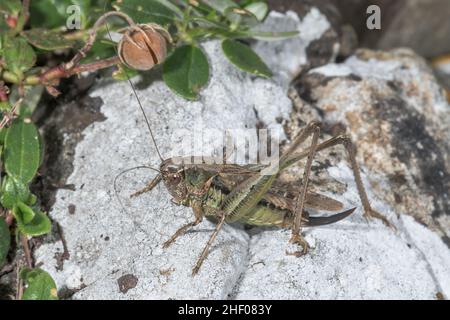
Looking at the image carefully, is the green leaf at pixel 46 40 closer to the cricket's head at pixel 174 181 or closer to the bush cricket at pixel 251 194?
the bush cricket at pixel 251 194

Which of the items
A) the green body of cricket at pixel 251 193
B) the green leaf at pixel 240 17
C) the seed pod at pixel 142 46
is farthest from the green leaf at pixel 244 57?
the green body of cricket at pixel 251 193

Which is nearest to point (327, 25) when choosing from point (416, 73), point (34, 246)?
point (416, 73)

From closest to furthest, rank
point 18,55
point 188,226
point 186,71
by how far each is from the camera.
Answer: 1. point 188,226
2. point 18,55
3. point 186,71

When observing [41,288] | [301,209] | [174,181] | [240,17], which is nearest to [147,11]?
[240,17]

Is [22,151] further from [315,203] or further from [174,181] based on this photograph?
[315,203]

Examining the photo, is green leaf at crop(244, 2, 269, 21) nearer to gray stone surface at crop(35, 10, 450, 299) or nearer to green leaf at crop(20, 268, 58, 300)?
gray stone surface at crop(35, 10, 450, 299)

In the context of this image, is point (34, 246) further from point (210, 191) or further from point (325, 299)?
point (325, 299)

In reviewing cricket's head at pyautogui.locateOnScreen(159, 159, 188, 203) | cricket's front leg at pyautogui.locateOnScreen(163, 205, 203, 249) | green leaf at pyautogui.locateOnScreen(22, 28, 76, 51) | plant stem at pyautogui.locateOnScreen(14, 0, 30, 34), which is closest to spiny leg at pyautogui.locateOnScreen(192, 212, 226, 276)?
cricket's front leg at pyautogui.locateOnScreen(163, 205, 203, 249)
